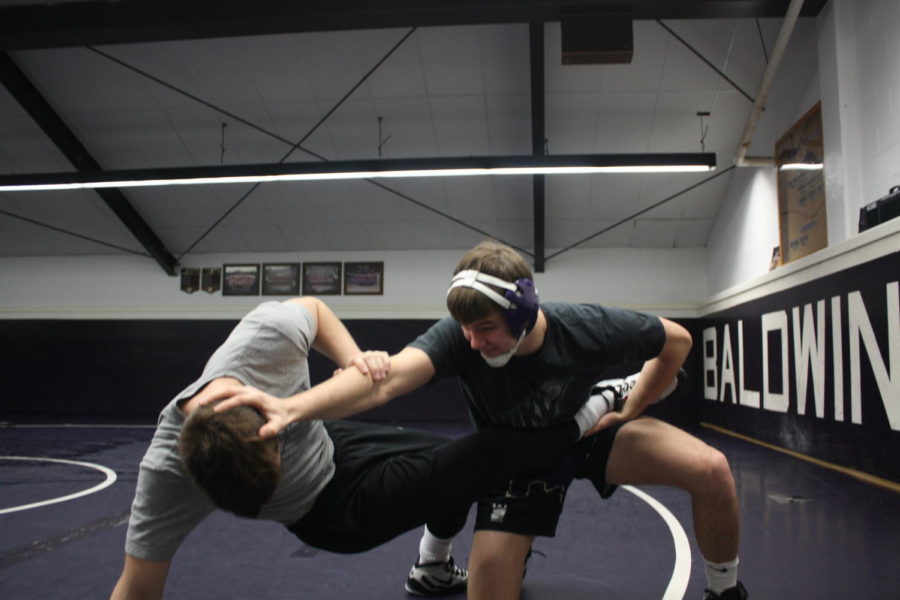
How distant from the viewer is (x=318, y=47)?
23.5 feet

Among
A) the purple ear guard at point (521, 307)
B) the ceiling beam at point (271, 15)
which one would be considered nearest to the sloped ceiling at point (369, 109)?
the ceiling beam at point (271, 15)

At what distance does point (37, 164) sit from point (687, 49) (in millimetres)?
9180

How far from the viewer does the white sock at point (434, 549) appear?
7.55 feet

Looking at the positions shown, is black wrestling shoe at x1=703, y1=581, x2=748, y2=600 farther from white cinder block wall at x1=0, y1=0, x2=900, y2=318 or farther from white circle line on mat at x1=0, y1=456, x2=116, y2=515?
white cinder block wall at x1=0, y1=0, x2=900, y2=318

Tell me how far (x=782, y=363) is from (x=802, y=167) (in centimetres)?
210

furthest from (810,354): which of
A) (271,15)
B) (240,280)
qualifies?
(240,280)

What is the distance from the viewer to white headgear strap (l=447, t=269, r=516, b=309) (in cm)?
174

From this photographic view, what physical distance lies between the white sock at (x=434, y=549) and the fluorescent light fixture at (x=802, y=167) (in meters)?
5.60

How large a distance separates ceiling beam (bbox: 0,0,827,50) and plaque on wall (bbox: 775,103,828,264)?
1.23 meters

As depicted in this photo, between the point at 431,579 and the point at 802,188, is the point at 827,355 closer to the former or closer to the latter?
the point at 802,188

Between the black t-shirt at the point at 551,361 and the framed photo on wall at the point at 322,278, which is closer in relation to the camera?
the black t-shirt at the point at 551,361

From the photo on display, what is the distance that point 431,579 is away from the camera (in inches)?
90.0

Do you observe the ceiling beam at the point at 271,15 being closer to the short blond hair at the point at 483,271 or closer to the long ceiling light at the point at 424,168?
the long ceiling light at the point at 424,168

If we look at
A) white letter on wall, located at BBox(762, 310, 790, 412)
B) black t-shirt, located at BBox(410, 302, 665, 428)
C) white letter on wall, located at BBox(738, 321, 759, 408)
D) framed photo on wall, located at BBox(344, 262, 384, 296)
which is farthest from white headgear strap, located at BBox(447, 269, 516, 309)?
framed photo on wall, located at BBox(344, 262, 384, 296)
